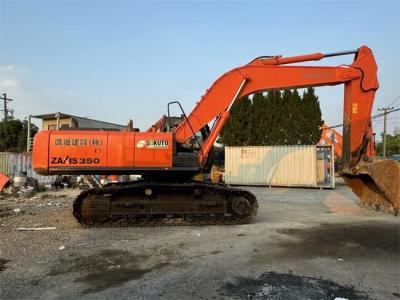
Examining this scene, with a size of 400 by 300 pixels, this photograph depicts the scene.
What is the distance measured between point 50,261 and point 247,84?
21.0 ft

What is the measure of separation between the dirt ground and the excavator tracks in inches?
14.4

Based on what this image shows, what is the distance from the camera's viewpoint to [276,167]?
22703 mm

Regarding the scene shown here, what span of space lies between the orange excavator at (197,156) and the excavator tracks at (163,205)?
24 mm

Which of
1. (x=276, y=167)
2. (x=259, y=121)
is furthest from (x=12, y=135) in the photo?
(x=276, y=167)

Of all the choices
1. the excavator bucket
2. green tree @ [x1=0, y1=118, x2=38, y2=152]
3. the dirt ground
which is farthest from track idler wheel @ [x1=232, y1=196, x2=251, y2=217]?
green tree @ [x1=0, y1=118, x2=38, y2=152]

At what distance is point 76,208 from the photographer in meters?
9.27

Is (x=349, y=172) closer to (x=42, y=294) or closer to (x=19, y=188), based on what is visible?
(x=42, y=294)

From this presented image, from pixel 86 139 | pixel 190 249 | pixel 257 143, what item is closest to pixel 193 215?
pixel 190 249

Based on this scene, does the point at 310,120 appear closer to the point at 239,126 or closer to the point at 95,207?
the point at 239,126

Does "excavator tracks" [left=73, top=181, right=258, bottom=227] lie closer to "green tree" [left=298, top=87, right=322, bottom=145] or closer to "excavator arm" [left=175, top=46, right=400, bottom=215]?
A: "excavator arm" [left=175, top=46, right=400, bottom=215]

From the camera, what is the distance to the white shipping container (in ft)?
71.6

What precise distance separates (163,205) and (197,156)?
1.46 meters

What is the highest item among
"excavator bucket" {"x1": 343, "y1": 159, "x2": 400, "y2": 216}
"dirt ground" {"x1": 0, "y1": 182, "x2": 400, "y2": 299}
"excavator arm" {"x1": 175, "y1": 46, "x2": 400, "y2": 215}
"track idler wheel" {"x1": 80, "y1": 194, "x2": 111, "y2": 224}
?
"excavator arm" {"x1": 175, "y1": 46, "x2": 400, "y2": 215}

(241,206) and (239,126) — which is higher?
(239,126)
